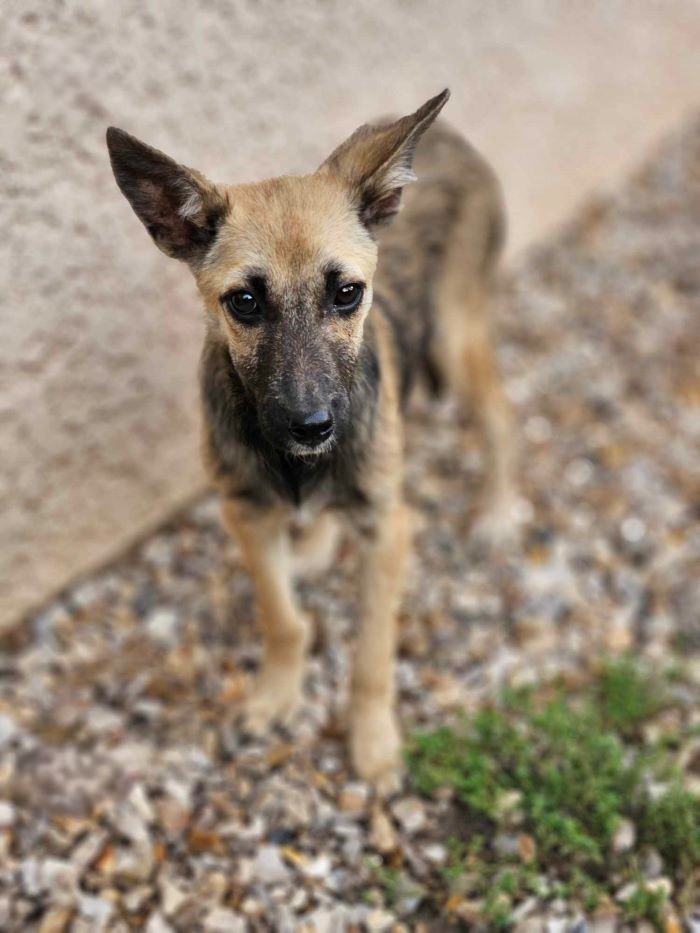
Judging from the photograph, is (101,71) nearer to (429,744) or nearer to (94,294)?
(94,294)

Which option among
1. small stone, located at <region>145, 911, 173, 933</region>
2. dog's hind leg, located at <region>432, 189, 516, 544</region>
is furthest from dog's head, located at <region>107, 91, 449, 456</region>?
small stone, located at <region>145, 911, 173, 933</region>

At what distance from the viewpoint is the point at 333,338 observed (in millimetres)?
2697

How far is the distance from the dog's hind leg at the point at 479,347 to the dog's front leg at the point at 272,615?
1322 millimetres

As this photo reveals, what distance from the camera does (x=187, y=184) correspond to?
262cm

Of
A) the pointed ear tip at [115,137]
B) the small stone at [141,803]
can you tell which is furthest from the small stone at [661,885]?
the pointed ear tip at [115,137]

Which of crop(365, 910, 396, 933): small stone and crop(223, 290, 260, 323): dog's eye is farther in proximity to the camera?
crop(365, 910, 396, 933): small stone

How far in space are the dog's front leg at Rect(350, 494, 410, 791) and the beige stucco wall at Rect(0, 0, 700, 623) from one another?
4.94ft

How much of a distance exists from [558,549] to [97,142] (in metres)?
2.97

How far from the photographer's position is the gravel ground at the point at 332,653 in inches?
127

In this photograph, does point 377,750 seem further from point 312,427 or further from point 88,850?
point 312,427

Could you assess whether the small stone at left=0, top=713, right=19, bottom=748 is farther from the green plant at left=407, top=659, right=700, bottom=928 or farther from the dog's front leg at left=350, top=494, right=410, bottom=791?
the green plant at left=407, top=659, right=700, bottom=928

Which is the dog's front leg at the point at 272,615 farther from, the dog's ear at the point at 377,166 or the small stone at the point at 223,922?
the dog's ear at the point at 377,166

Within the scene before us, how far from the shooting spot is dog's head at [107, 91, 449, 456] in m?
2.59

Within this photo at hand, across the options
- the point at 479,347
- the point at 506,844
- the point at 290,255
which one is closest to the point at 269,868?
the point at 506,844
